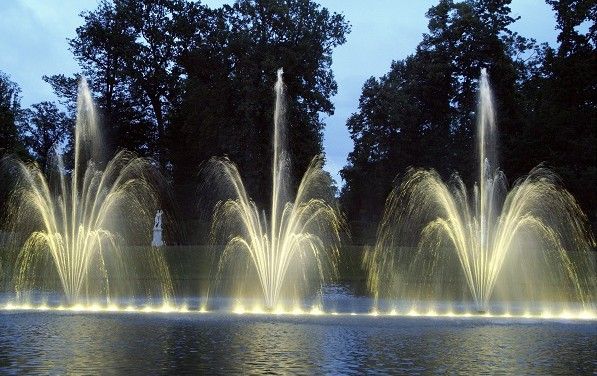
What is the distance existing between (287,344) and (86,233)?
21537 mm

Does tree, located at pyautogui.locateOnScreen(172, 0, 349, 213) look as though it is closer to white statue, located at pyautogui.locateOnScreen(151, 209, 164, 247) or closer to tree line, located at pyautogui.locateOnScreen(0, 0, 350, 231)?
tree line, located at pyautogui.locateOnScreen(0, 0, 350, 231)

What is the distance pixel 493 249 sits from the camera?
29.5 m

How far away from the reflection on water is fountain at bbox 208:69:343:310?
599cm

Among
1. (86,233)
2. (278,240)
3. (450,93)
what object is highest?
(450,93)

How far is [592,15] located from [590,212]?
12.1 meters

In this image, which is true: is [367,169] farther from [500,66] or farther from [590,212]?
[590,212]

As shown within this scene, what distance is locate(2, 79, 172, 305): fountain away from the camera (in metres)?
30.0

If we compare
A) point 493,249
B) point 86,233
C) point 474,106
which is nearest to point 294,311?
point 493,249

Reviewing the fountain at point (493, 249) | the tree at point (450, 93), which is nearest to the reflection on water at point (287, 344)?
the fountain at point (493, 249)

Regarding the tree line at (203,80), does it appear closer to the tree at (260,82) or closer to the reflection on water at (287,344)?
the tree at (260,82)

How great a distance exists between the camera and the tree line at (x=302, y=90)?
52.5 m

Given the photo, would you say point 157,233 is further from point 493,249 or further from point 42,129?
point 42,129

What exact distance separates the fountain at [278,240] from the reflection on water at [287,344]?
19.7ft

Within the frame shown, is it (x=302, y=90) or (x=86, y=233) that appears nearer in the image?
(x=86, y=233)
